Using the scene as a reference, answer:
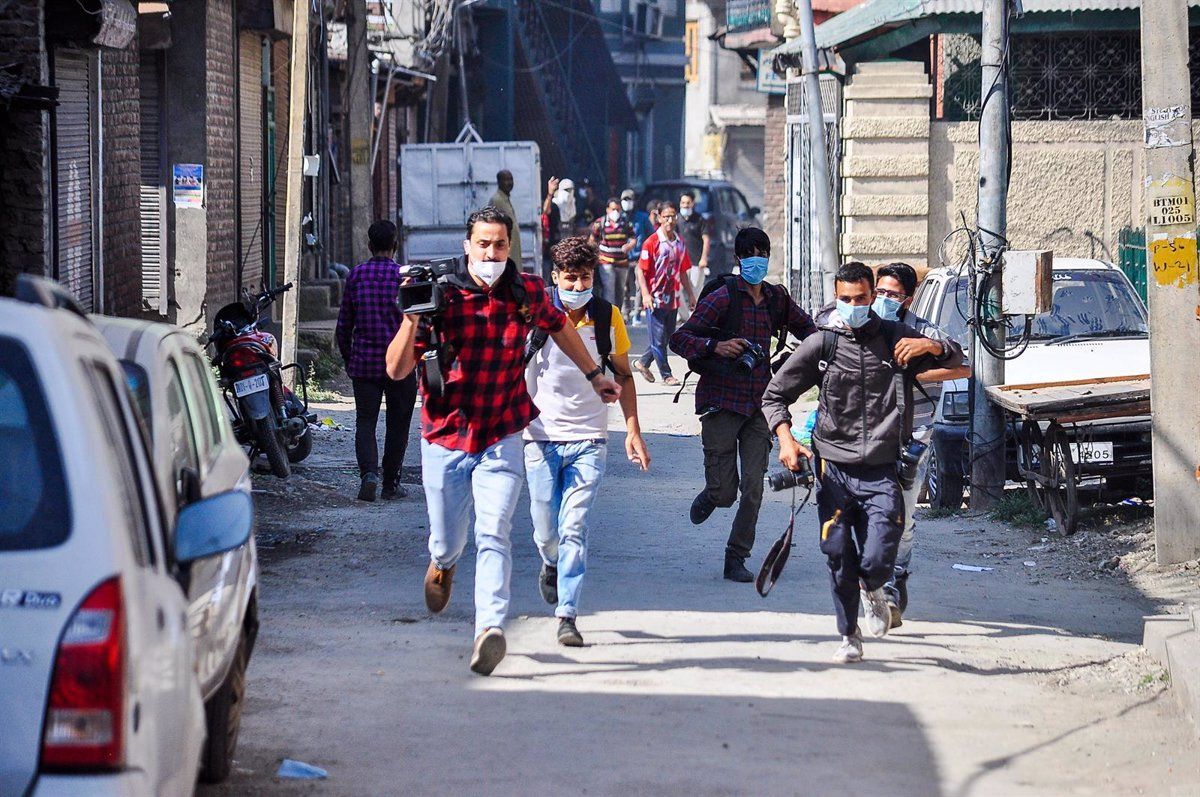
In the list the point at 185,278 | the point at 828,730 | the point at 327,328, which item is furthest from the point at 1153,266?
the point at 327,328

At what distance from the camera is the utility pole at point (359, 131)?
2212 cm

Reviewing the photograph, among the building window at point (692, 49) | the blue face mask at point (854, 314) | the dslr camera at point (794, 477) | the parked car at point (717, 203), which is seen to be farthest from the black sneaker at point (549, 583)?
the building window at point (692, 49)

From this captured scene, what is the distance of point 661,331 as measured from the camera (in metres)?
18.4

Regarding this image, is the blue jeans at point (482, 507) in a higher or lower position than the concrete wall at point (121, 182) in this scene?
lower

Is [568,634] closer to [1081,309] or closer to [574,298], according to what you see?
[574,298]

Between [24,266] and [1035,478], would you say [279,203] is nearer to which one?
[24,266]

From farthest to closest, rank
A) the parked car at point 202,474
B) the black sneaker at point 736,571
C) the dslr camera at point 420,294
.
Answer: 1. the black sneaker at point 736,571
2. the dslr camera at point 420,294
3. the parked car at point 202,474

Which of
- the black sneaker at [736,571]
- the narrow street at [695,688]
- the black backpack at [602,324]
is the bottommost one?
the narrow street at [695,688]

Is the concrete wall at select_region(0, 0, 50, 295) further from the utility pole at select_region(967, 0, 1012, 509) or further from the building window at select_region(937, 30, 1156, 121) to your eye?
the building window at select_region(937, 30, 1156, 121)

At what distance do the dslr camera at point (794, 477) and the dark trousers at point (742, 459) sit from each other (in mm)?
1143

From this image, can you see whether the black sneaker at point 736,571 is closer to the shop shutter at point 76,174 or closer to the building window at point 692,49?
the shop shutter at point 76,174

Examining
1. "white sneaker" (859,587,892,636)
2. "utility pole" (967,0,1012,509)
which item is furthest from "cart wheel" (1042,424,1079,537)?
"white sneaker" (859,587,892,636)

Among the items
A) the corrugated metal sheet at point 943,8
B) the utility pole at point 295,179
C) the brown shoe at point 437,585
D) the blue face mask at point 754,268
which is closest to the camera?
the brown shoe at point 437,585

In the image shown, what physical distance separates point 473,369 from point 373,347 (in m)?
4.29
